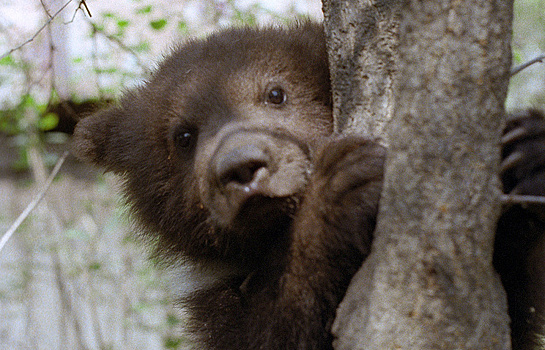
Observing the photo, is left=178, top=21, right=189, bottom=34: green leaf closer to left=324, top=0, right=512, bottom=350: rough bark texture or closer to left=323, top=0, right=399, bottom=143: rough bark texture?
left=323, top=0, right=399, bottom=143: rough bark texture

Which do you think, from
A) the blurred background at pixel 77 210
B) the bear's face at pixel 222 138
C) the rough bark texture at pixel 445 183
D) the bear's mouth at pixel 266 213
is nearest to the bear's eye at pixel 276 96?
the bear's face at pixel 222 138

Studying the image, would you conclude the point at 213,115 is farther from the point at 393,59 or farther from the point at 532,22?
the point at 532,22

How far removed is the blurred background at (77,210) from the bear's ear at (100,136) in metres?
2.34

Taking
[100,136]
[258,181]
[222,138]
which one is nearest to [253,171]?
[258,181]

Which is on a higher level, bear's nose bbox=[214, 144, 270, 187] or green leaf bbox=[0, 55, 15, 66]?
green leaf bbox=[0, 55, 15, 66]

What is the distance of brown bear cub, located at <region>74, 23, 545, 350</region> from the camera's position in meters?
Result: 2.48

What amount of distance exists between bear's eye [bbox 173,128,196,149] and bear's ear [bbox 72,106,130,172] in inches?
31.5

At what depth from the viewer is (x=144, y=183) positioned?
12.8ft

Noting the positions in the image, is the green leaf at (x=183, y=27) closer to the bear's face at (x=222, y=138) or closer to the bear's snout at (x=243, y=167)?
the bear's face at (x=222, y=138)

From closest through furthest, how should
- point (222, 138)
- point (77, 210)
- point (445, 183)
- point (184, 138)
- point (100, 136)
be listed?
1. point (445, 183)
2. point (222, 138)
3. point (184, 138)
4. point (100, 136)
5. point (77, 210)

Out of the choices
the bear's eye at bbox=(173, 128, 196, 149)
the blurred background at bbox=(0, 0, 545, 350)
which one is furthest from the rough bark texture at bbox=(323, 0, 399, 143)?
the blurred background at bbox=(0, 0, 545, 350)

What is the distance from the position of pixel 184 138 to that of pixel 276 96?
2.10 ft

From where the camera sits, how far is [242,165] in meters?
2.73

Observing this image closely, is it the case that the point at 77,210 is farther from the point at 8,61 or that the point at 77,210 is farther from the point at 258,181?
the point at 258,181
